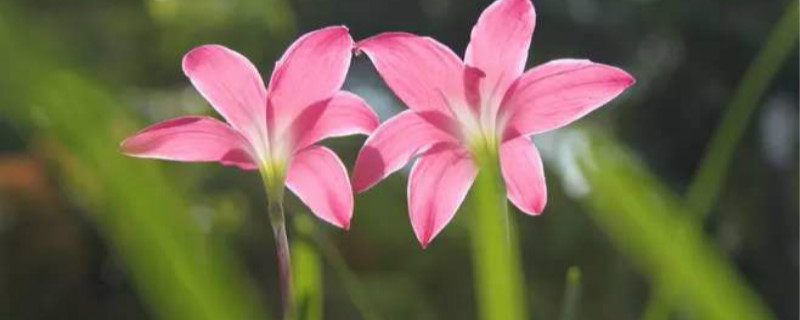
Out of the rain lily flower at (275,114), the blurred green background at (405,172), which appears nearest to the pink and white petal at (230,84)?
the rain lily flower at (275,114)

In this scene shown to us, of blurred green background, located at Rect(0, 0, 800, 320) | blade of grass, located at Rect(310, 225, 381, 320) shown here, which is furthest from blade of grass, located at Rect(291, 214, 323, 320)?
blurred green background, located at Rect(0, 0, 800, 320)

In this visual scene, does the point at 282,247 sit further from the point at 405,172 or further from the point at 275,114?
the point at 405,172

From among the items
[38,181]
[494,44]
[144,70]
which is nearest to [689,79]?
[144,70]

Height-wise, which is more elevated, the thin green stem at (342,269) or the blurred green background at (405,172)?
the thin green stem at (342,269)

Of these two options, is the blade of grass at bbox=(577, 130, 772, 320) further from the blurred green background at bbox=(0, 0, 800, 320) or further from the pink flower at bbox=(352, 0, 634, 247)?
the blurred green background at bbox=(0, 0, 800, 320)

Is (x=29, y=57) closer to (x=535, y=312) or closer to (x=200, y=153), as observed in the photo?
(x=200, y=153)

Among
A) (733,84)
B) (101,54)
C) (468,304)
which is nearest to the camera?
(101,54)

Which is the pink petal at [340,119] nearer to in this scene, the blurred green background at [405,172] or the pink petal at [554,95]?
the pink petal at [554,95]
